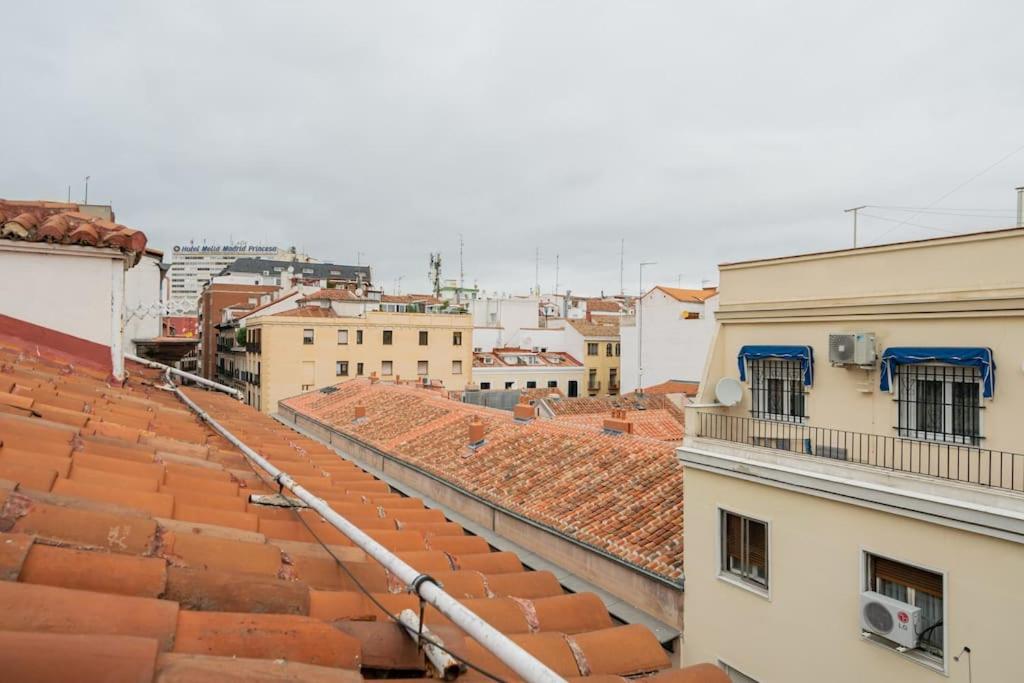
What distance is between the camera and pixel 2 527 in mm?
2600

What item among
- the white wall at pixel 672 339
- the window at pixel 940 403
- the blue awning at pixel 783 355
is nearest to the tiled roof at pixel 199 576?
the window at pixel 940 403

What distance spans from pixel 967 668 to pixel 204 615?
349 inches

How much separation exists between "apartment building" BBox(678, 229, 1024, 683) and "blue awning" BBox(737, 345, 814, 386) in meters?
0.03

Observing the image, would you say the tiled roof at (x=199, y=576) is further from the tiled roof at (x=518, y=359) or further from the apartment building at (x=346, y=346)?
the tiled roof at (x=518, y=359)

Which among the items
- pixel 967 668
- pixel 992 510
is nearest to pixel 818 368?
pixel 992 510

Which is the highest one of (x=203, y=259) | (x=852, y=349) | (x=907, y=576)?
(x=203, y=259)

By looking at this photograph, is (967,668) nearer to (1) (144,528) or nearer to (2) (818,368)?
(2) (818,368)

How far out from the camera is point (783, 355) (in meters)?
11.1

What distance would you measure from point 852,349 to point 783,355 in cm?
146

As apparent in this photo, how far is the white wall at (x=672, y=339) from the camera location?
134ft

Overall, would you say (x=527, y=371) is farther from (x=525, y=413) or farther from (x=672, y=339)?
(x=525, y=413)

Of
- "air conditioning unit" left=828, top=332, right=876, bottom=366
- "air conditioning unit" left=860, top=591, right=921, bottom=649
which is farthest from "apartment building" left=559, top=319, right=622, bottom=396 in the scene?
"air conditioning unit" left=860, top=591, right=921, bottom=649

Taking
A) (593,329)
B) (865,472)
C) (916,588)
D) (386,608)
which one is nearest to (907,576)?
(916,588)

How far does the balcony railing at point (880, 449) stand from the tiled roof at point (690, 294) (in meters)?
29.6
